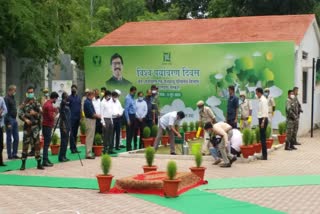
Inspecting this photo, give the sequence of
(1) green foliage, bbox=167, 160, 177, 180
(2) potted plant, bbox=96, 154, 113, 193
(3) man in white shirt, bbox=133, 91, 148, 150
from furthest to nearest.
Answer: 1. (3) man in white shirt, bbox=133, 91, 148, 150
2. (2) potted plant, bbox=96, 154, 113, 193
3. (1) green foliage, bbox=167, 160, 177, 180

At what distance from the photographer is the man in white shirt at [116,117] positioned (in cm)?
1769

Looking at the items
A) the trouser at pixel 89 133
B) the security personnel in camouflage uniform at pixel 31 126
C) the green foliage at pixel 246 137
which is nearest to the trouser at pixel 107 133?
the trouser at pixel 89 133

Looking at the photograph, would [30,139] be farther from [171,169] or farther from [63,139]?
[171,169]

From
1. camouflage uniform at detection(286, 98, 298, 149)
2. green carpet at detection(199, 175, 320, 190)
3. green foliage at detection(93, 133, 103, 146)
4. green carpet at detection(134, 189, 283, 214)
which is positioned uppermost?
camouflage uniform at detection(286, 98, 298, 149)

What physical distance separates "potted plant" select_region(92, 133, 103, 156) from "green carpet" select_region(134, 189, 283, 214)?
6.13 metres

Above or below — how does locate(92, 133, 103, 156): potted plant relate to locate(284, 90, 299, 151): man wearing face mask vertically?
below

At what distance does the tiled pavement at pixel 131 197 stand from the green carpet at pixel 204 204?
0.77ft

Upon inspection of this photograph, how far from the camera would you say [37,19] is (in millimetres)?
24297

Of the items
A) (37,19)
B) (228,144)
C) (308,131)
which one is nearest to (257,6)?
(308,131)

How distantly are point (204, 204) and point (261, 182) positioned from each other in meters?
2.65

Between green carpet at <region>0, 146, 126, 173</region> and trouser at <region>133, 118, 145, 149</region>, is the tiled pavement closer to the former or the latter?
green carpet at <region>0, 146, 126, 173</region>

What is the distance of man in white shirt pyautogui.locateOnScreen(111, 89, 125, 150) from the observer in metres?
17.7

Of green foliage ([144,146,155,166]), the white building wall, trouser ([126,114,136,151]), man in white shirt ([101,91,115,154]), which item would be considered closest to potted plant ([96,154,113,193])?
green foliage ([144,146,155,166])

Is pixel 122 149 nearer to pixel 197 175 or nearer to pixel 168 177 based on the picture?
pixel 197 175
